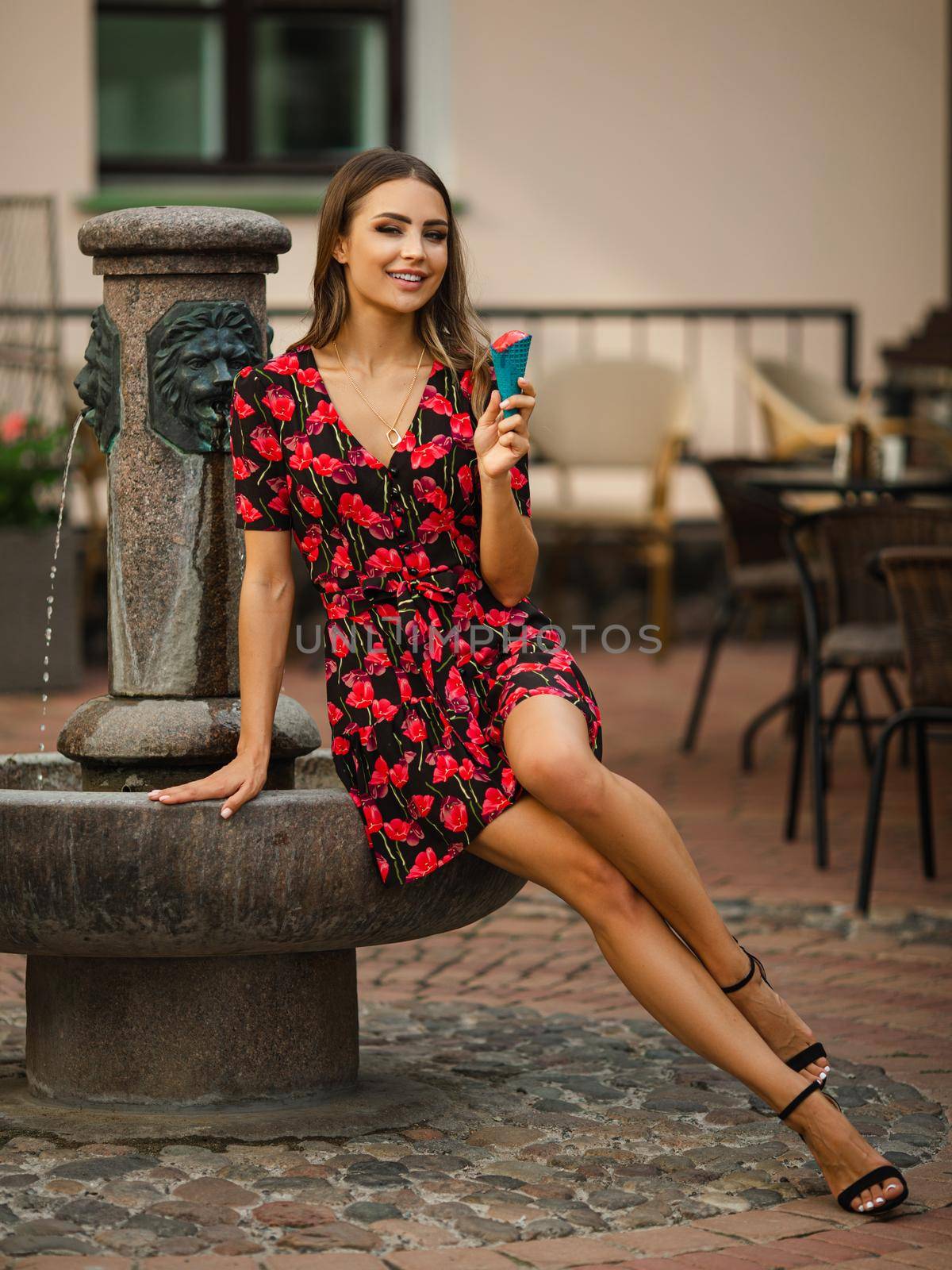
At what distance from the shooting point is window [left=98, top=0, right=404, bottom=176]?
457 inches

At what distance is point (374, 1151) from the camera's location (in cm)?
335

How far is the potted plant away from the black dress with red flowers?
210 inches

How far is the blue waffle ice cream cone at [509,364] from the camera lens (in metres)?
3.21

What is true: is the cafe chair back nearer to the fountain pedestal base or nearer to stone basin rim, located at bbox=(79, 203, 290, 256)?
stone basin rim, located at bbox=(79, 203, 290, 256)

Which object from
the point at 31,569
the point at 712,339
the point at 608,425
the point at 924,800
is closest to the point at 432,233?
the point at 924,800

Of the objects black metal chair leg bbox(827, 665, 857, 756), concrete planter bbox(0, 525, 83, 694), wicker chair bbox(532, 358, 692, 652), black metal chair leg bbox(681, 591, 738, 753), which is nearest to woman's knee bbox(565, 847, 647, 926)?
black metal chair leg bbox(827, 665, 857, 756)

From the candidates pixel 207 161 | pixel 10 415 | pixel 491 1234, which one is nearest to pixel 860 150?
pixel 207 161

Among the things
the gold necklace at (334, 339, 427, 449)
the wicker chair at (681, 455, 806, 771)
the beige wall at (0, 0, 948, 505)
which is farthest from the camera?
the beige wall at (0, 0, 948, 505)

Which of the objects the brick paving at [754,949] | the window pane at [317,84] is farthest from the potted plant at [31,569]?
the window pane at [317,84]

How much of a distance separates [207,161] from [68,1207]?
935 cm

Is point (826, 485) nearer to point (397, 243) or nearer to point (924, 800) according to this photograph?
point (924, 800)

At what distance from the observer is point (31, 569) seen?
8.66 meters

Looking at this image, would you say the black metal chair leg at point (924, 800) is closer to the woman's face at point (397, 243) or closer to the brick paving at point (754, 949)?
the brick paving at point (754, 949)

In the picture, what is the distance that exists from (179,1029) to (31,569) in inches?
215
